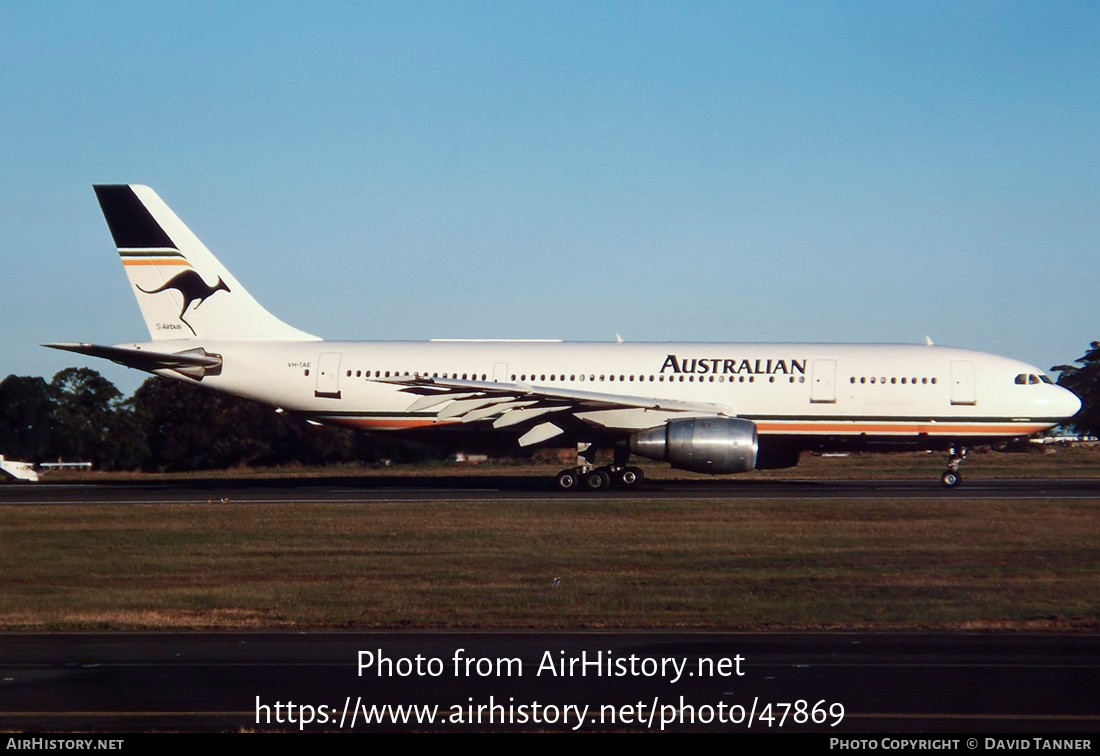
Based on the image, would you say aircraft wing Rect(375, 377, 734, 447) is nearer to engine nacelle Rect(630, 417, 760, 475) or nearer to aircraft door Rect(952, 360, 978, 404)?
engine nacelle Rect(630, 417, 760, 475)

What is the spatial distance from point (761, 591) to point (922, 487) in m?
18.9

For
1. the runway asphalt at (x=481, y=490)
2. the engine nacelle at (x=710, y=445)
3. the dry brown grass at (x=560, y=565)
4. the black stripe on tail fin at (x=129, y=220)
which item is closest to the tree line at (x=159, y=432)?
the runway asphalt at (x=481, y=490)

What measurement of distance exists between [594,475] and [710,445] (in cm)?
Result: 423

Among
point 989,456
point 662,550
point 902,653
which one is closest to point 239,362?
point 662,550

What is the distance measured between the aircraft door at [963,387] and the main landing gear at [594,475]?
8.87 meters

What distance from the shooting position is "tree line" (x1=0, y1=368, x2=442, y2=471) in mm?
56562

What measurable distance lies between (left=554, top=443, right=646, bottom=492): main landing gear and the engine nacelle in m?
2.79

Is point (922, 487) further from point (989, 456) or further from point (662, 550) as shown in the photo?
point (989, 456)

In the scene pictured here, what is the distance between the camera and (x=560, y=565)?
18219 mm

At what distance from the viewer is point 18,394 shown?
68.1 meters

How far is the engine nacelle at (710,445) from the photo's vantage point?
29.4m

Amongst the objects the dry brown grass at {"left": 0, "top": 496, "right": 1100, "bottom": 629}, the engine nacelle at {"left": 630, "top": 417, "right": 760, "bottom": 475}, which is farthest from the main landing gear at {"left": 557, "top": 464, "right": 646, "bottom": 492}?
the dry brown grass at {"left": 0, "top": 496, "right": 1100, "bottom": 629}

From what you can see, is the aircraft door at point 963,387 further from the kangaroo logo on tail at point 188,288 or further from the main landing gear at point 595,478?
the kangaroo logo on tail at point 188,288

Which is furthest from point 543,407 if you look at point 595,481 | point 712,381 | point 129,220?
point 129,220
